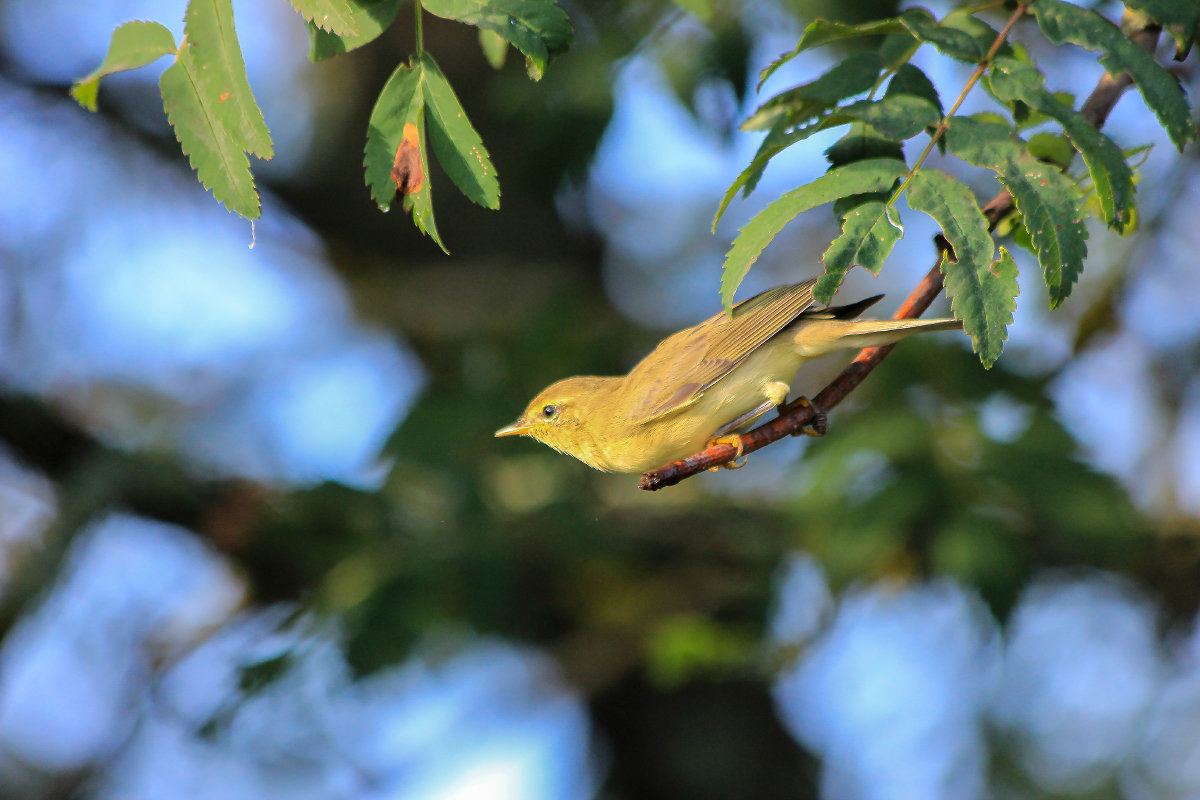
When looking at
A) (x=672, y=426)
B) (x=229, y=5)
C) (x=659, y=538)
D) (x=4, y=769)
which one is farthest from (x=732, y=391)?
(x=4, y=769)

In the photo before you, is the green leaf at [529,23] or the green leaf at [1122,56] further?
the green leaf at [1122,56]

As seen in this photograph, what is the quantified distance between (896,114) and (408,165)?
1.03 m

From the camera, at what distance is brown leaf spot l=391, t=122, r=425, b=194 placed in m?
2.05

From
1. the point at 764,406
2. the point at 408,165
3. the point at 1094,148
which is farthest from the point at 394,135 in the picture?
the point at 764,406

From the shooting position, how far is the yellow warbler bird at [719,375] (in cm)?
314

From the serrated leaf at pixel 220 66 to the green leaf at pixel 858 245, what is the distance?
3.68ft

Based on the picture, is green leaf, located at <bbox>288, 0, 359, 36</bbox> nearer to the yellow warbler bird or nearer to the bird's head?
the yellow warbler bird

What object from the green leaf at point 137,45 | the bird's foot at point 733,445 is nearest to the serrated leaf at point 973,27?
the bird's foot at point 733,445

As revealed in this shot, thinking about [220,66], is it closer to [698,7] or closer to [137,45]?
[137,45]

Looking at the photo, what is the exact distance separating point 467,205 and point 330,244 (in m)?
1.19

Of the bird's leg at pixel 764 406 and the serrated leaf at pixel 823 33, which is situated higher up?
the serrated leaf at pixel 823 33

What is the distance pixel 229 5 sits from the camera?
6.67ft

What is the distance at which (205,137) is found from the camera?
204 cm

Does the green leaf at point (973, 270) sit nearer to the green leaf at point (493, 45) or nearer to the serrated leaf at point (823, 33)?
the serrated leaf at point (823, 33)
